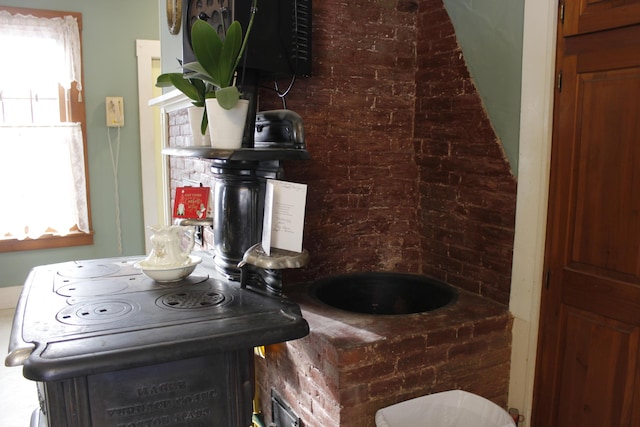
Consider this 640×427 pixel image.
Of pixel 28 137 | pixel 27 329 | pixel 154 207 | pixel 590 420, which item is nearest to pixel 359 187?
pixel 590 420

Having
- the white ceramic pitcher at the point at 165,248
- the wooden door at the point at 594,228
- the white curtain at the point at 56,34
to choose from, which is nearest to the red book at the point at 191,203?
the white ceramic pitcher at the point at 165,248

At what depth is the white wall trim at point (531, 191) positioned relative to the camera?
6.08ft

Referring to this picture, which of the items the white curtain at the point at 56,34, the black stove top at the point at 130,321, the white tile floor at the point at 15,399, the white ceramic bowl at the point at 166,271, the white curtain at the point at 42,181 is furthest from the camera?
the white curtain at the point at 42,181

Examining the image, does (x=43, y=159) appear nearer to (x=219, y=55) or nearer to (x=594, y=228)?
(x=219, y=55)

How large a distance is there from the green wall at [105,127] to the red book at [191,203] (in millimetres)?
2208

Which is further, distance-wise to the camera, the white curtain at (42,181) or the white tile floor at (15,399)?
the white curtain at (42,181)

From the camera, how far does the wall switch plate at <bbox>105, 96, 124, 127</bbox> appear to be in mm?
4176

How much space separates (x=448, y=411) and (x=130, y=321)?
1121 millimetres

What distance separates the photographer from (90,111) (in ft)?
13.6

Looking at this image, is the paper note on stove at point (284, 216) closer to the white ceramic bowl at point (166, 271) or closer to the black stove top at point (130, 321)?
the black stove top at point (130, 321)

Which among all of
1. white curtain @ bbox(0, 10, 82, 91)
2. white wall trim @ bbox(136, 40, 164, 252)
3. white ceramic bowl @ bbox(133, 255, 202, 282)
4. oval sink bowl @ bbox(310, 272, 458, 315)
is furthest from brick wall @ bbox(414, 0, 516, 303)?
white curtain @ bbox(0, 10, 82, 91)

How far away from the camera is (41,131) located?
404cm

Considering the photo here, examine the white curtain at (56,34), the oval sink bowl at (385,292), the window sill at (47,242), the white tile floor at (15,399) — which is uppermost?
the white curtain at (56,34)

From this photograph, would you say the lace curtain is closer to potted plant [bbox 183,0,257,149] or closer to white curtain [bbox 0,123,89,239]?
white curtain [bbox 0,123,89,239]
